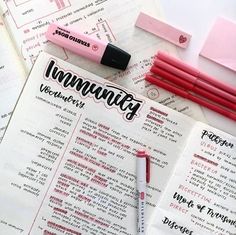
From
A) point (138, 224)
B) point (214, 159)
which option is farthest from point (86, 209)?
point (214, 159)

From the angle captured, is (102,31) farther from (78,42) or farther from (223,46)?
(223,46)

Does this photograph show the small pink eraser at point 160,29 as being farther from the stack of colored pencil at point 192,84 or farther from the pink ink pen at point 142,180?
the pink ink pen at point 142,180

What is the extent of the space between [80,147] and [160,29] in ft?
0.60

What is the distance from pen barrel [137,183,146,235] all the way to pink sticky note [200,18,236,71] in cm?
19

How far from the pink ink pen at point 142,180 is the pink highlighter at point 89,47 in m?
0.12

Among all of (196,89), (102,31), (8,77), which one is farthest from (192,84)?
(8,77)

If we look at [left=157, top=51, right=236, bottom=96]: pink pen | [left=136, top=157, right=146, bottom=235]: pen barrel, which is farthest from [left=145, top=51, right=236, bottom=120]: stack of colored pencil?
[left=136, top=157, right=146, bottom=235]: pen barrel

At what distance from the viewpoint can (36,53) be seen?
2.40 ft

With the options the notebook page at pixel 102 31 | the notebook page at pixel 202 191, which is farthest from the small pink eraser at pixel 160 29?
the notebook page at pixel 202 191

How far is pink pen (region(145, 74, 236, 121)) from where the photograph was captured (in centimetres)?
72

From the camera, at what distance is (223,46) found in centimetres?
73

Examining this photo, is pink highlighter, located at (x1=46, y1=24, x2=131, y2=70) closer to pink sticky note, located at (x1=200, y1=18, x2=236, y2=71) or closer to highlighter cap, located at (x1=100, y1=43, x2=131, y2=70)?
highlighter cap, located at (x1=100, y1=43, x2=131, y2=70)

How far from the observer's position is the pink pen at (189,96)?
2.36 ft

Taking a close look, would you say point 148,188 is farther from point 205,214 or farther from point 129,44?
point 129,44
